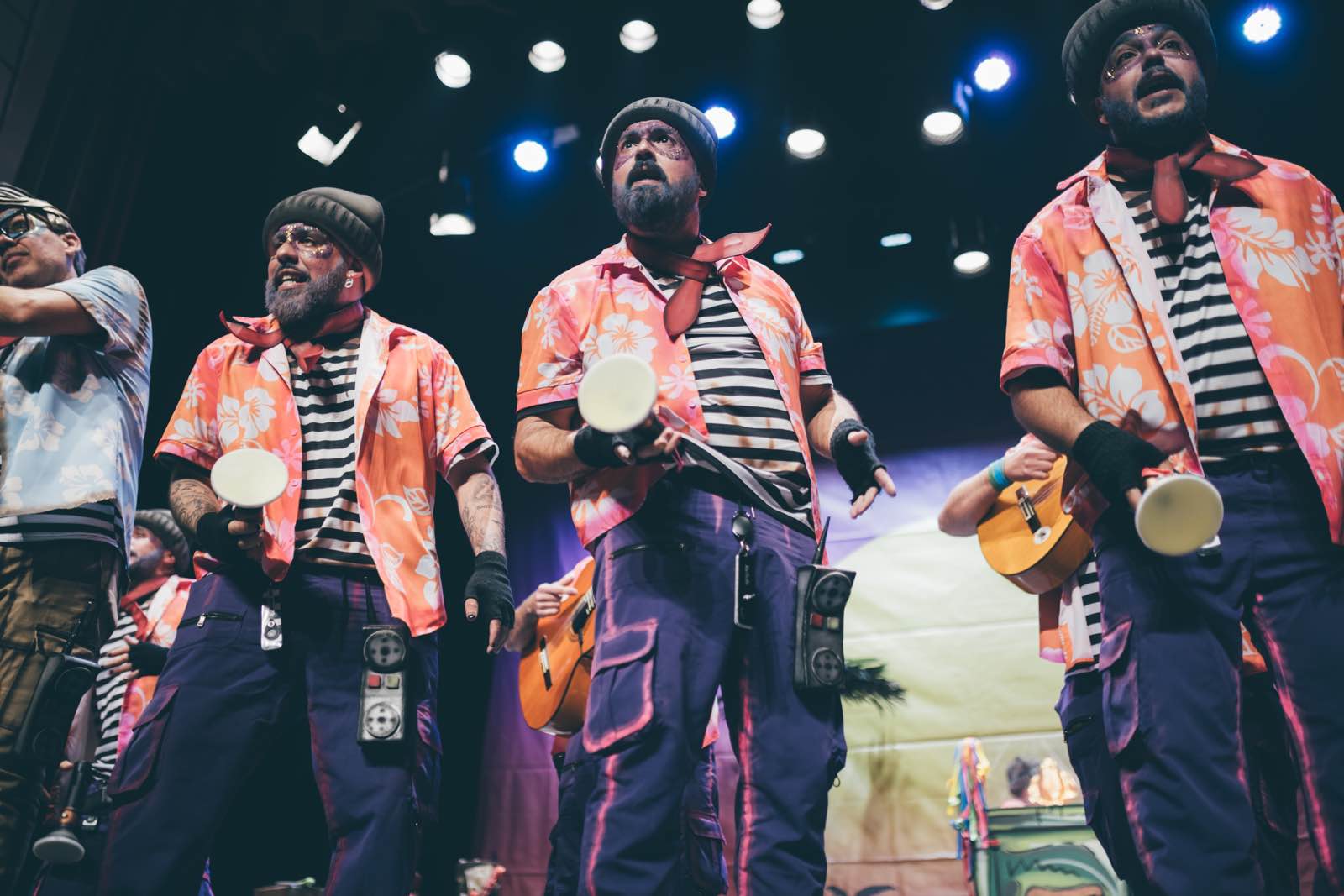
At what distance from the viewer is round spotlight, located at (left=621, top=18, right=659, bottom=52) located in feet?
17.0

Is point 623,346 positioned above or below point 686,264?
below

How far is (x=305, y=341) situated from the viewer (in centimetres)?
278

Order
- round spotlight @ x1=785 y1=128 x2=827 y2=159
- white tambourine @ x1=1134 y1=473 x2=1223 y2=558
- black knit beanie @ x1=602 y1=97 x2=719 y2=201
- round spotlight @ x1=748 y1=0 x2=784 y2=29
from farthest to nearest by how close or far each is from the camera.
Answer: round spotlight @ x1=785 y1=128 x2=827 y2=159
round spotlight @ x1=748 y1=0 x2=784 y2=29
black knit beanie @ x1=602 y1=97 x2=719 y2=201
white tambourine @ x1=1134 y1=473 x2=1223 y2=558

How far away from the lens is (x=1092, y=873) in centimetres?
422

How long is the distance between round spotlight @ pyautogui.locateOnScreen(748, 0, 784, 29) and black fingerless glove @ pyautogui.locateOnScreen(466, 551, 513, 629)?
143 inches

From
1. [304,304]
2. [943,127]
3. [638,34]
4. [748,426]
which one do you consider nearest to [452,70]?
[638,34]

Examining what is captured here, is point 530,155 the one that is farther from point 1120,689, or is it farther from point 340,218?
point 1120,689

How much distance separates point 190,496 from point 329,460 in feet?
1.14

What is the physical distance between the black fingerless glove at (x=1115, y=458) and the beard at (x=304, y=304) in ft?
6.32

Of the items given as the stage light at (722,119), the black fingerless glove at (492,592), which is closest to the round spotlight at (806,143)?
the stage light at (722,119)

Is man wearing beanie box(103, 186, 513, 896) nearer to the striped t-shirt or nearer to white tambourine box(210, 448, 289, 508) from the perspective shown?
white tambourine box(210, 448, 289, 508)

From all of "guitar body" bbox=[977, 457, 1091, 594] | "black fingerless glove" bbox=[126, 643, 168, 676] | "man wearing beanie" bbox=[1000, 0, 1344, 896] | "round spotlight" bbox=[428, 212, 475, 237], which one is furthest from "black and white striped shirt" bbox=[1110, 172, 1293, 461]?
"round spotlight" bbox=[428, 212, 475, 237]

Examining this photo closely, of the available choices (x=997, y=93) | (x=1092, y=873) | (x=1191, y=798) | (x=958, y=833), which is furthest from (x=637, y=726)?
(x=997, y=93)

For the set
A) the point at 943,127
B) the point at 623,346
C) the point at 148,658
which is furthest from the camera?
the point at 943,127
